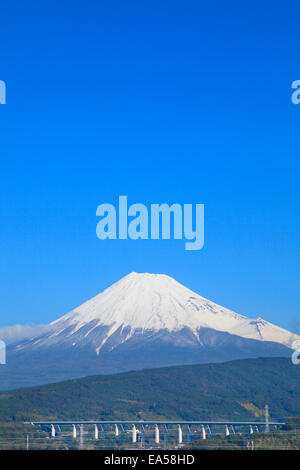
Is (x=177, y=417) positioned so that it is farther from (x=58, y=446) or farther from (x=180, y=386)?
(x=58, y=446)

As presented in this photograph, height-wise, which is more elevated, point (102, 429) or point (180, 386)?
point (180, 386)

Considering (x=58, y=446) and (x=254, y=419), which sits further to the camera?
(x=254, y=419)
